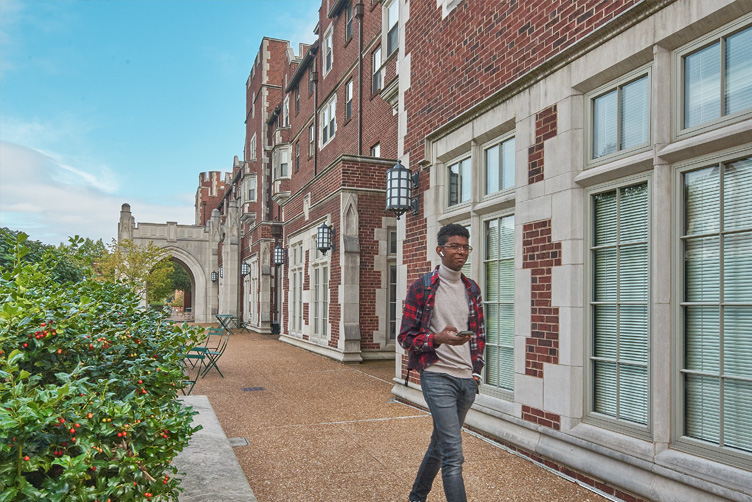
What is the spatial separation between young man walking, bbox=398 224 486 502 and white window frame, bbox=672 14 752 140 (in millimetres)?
1775

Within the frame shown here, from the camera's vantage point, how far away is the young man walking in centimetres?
351

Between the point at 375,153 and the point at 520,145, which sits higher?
the point at 375,153

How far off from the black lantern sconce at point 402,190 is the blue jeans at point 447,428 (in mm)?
4613

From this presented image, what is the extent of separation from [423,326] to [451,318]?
0.65 ft

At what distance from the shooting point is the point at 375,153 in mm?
16156

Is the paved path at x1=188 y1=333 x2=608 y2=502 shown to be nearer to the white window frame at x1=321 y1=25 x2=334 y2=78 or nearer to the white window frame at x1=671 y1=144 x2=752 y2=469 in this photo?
the white window frame at x1=671 y1=144 x2=752 y2=469

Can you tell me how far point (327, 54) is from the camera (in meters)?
20.3

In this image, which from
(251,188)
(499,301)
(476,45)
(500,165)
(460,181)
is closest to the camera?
(499,301)

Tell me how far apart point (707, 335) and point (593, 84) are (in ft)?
7.45

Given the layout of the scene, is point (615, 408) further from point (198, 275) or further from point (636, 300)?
point (198, 275)

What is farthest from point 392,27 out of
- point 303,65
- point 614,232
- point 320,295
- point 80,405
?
point 80,405

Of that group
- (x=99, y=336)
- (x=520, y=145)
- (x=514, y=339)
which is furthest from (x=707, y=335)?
(x=99, y=336)

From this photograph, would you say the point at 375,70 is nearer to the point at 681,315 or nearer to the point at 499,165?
the point at 499,165

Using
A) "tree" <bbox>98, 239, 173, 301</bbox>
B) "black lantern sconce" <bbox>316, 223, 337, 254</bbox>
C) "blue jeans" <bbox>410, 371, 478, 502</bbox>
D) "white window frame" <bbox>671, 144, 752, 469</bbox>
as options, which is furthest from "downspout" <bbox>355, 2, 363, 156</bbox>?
"tree" <bbox>98, 239, 173, 301</bbox>
